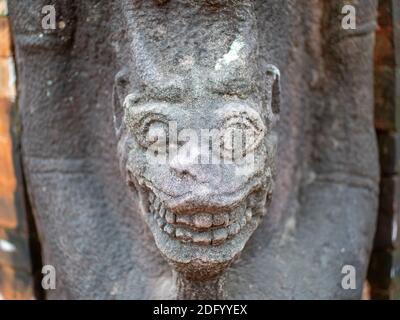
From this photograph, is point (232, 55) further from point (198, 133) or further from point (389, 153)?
point (389, 153)

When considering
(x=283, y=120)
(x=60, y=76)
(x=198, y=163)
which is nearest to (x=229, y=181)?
(x=198, y=163)

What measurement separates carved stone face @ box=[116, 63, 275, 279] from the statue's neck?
36 millimetres

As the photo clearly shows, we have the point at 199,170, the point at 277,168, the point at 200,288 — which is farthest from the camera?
the point at 277,168

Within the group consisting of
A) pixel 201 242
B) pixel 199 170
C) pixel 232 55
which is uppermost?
pixel 232 55

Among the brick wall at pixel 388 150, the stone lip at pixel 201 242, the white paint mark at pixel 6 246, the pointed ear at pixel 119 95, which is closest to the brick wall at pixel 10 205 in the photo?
the white paint mark at pixel 6 246

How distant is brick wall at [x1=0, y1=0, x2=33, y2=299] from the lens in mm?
966

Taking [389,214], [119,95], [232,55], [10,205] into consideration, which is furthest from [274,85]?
[10,205]

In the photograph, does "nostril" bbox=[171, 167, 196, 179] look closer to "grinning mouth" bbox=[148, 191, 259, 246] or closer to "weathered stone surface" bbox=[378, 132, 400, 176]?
"grinning mouth" bbox=[148, 191, 259, 246]

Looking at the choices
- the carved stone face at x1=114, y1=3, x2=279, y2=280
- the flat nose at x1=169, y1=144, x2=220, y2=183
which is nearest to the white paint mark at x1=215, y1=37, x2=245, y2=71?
the carved stone face at x1=114, y1=3, x2=279, y2=280

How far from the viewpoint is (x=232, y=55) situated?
754 millimetres

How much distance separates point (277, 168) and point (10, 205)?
0.47m

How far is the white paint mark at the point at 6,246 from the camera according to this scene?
1.04m

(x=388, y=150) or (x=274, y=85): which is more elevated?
(x=274, y=85)

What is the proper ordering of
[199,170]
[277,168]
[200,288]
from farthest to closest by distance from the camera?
[277,168] < [200,288] < [199,170]
